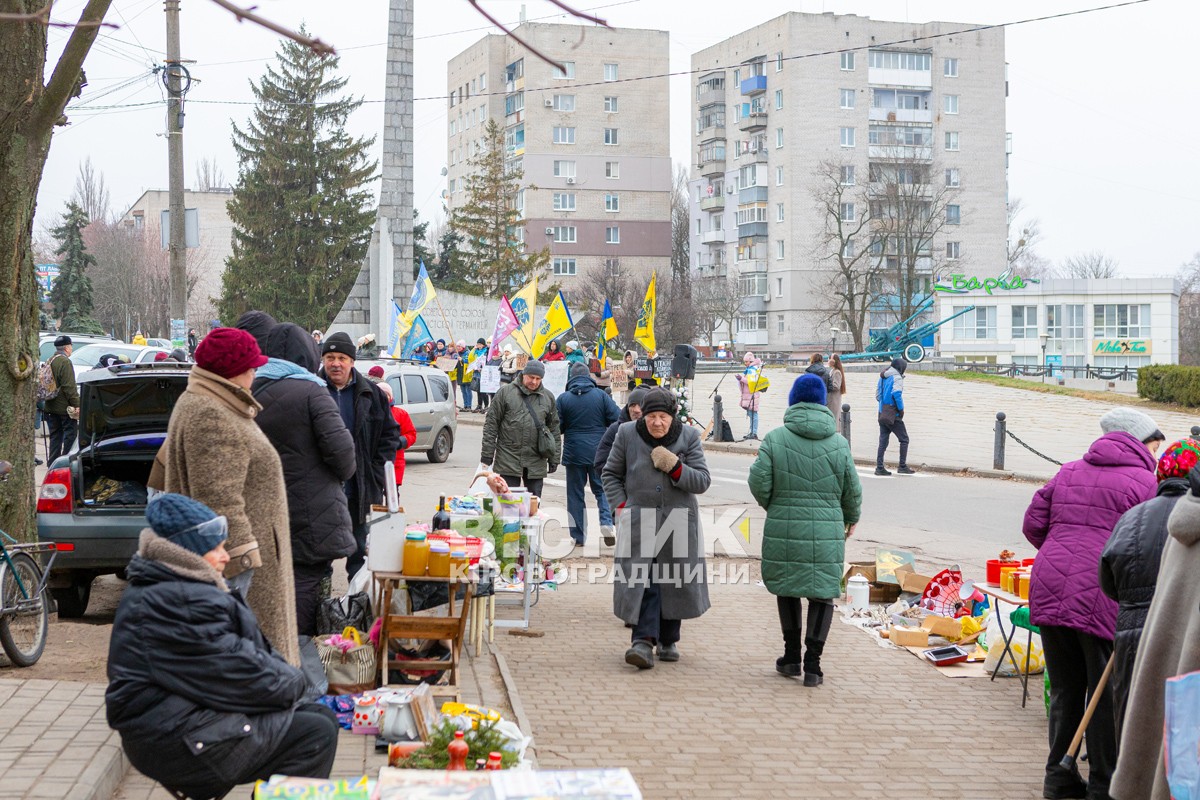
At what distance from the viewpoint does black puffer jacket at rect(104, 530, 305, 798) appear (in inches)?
158

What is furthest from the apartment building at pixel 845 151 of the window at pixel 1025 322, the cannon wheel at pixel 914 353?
the cannon wheel at pixel 914 353

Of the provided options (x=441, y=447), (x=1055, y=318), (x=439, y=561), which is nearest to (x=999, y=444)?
(x=441, y=447)

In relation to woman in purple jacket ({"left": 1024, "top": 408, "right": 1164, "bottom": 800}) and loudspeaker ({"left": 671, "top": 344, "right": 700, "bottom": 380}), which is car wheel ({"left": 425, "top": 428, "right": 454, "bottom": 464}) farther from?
woman in purple jacket ({"left": 1024, "top": 408, "right": 1164, "bottom": 800})

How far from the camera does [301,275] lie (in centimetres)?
5809

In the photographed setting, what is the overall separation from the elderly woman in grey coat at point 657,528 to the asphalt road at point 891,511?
13.8 feet

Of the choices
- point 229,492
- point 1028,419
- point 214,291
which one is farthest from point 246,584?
point 214,291

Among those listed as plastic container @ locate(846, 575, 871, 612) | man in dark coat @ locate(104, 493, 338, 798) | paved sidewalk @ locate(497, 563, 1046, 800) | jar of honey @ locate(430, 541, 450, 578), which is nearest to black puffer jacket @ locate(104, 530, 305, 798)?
man in dark coat @ locate(104, 493, 338, 798)

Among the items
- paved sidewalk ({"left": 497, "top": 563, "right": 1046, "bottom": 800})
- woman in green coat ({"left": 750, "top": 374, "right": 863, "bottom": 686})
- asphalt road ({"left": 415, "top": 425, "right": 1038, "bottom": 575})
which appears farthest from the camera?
asphalt road ({"left": 415, "top": 425, "right": 1038, "bottom": 575})

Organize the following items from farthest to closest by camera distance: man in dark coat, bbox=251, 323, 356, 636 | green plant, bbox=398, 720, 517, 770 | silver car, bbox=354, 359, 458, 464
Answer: silver car, bbox=354, 359, 458, 464 → man in dark coat, bbox=251, 323, 356, 636 → green plant, bbox=398, 720, 517, 770

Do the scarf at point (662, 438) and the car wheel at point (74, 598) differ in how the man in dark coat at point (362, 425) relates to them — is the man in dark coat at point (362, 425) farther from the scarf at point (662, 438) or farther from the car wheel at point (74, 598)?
the car wheel at point (74, 598)

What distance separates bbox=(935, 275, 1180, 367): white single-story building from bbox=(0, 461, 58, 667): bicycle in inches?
2647

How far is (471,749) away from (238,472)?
1536 mm

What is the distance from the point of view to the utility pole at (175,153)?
21500mm

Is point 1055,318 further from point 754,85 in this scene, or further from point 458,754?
point 458,754
